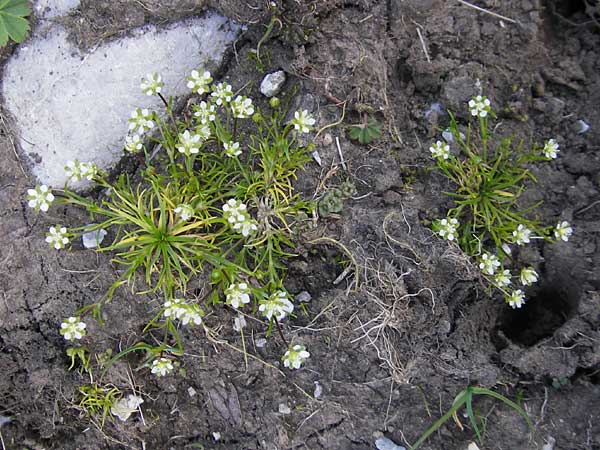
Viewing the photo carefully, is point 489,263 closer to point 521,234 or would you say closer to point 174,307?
point 521,234

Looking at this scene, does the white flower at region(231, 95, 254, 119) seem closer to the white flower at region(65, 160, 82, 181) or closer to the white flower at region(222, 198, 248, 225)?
the white flower at region(222, 198, 248, 225)

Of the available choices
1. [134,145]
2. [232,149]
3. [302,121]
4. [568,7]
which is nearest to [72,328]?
[134,145]

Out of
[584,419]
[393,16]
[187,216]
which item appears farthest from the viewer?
[393,16]

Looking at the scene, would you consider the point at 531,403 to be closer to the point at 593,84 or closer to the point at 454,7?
the point at 593,84

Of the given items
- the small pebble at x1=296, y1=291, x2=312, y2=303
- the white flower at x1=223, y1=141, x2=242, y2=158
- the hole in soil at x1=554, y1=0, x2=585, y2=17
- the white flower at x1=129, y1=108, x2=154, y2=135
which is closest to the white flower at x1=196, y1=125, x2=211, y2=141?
the white flower at x1=223, y1=141, x2=242, y2=158

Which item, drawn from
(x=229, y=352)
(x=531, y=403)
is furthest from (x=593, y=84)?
(x=229, y=352)
